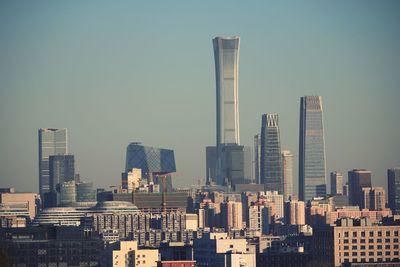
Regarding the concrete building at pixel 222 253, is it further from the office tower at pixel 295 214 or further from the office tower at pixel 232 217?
the office tower at pixel 295 214

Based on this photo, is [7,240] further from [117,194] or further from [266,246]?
[117,194]

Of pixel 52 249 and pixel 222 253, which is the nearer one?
pixel 52 249

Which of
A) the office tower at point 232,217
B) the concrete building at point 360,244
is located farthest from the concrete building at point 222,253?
the office tower at point 232,217

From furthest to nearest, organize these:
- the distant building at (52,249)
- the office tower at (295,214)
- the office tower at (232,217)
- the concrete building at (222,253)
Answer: the office tower at (295,214), the office tower at (232,217), the concrete building at (222,253), the distant building at (52,249)

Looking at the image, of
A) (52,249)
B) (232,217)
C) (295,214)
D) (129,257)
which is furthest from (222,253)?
(295,214)

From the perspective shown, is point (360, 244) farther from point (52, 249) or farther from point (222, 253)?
point (52, 249)

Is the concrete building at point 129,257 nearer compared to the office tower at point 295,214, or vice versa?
the concrete building at point 129,257
